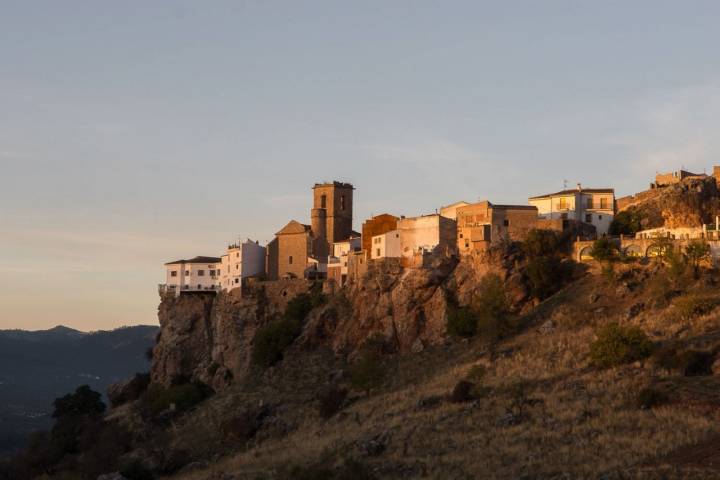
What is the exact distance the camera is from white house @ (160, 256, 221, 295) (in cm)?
10869

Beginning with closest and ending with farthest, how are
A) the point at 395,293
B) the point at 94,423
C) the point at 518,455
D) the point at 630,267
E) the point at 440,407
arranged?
the point at 518,455, the point at 440,407, the point at 630,267, the point at 395,293, the point at 94,423

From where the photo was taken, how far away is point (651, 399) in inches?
2195

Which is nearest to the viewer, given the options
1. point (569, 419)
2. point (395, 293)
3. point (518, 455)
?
point (518, 455)

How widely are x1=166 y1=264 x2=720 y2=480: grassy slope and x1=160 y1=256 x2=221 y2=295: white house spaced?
20595mm

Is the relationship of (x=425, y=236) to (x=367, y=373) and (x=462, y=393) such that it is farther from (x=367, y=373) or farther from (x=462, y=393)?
(x=462, y=393)

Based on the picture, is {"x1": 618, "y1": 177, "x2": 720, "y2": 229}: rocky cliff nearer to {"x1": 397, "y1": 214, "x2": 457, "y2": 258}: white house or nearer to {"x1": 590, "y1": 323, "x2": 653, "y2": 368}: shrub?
{"x1": 397, "y1": 214, "x2": 457, "y2": 258}: white house

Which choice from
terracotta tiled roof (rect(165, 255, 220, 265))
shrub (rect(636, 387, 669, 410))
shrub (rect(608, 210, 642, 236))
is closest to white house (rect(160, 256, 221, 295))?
terracotta tiled roof (rect(165, 255, 220, 265))

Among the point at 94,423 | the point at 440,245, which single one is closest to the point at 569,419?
the point at 440,245

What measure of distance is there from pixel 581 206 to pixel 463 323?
834 inches

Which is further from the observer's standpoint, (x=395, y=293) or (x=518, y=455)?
(x=395, y=293)

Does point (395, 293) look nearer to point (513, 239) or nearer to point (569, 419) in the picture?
point (513, 239)

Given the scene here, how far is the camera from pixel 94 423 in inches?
4053

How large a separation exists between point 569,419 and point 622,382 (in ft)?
21.8

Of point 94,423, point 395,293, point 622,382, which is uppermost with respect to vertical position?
point 395,293
